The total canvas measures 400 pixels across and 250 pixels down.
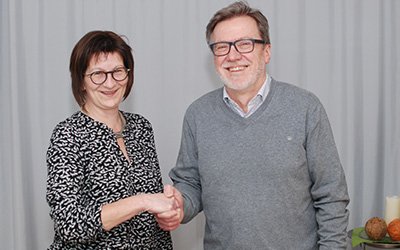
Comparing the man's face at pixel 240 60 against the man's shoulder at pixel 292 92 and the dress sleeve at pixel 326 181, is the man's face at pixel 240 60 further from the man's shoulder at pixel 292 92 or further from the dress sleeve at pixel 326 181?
the dress sleeve at pixel 326 181

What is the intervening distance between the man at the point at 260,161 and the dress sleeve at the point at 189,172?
0.17 feet

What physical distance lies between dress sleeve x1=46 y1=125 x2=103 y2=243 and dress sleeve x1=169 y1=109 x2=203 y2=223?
0.39 meters

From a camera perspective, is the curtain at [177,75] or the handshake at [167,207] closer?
the handshake at [167,207]

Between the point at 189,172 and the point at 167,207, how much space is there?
0.26m

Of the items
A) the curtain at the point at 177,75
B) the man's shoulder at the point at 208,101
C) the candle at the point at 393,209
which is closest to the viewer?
the man's shoulder at the point at 208,101

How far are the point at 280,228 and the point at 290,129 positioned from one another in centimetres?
32

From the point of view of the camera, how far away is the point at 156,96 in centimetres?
267

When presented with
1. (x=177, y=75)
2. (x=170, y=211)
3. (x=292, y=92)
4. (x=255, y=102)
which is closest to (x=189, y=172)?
(x=170, y=211)

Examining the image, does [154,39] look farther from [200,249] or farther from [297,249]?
[297,249]

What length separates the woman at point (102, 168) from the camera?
1.74 metres

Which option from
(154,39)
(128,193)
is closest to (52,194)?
(128,193)

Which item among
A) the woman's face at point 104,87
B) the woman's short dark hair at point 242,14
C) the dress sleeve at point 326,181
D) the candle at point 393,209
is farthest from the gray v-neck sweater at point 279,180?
the candle at point 393,209

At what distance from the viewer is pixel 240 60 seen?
192 cm

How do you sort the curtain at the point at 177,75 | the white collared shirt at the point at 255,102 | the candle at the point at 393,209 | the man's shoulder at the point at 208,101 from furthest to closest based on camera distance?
the curtain at the point at 177,75, the candle at the point at 393,209, the man's shoulder at the point at 208,101, the white collared shirt at the point at 255,102
